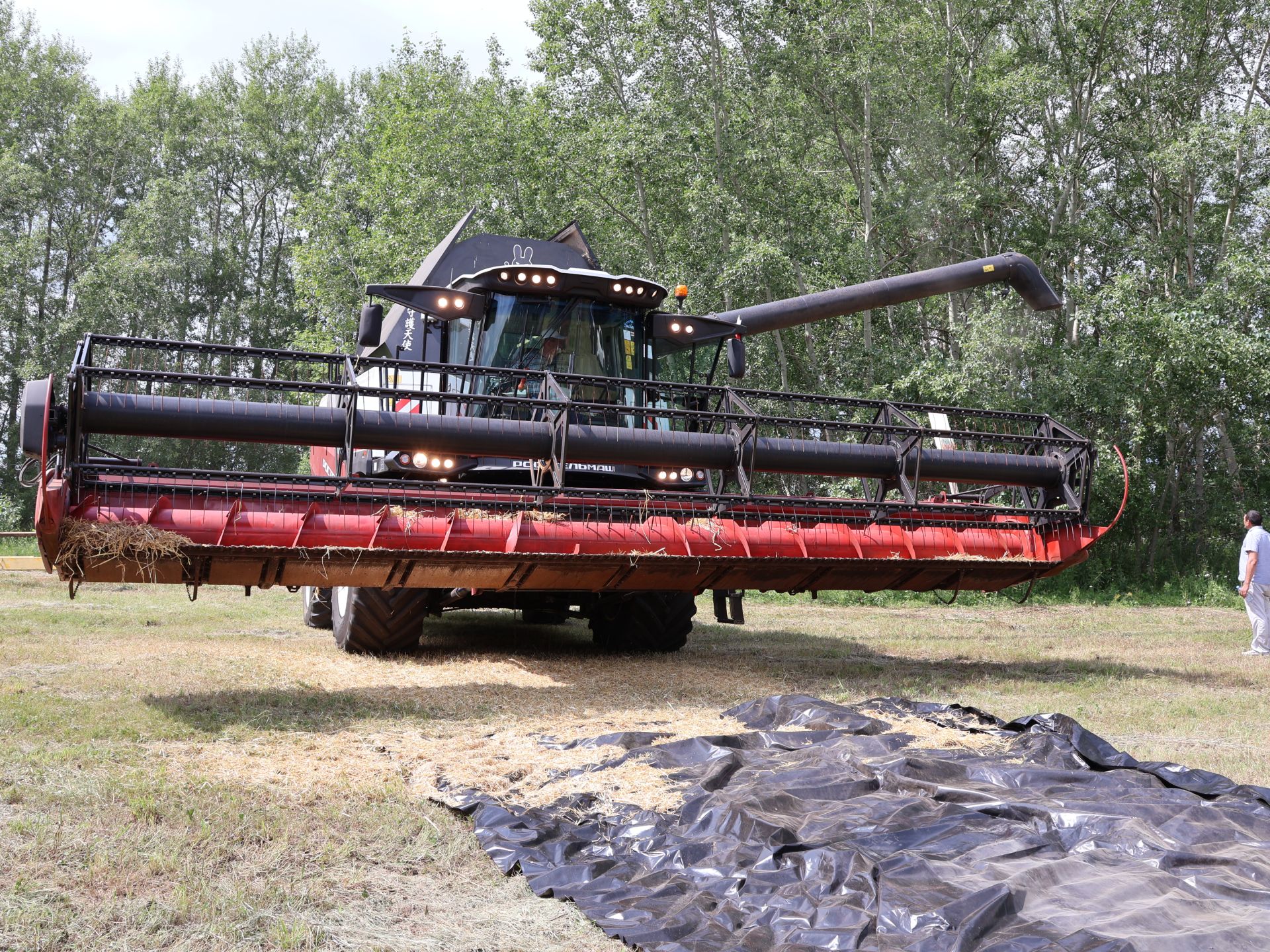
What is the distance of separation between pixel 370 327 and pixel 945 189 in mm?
17832

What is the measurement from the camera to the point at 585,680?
24.5 feet

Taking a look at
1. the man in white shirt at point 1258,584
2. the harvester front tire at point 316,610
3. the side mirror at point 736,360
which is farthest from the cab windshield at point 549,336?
the man in white shirt at point 1258,584

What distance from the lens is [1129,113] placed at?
74.9ft

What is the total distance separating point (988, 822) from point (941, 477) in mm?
4623

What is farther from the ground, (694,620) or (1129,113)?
(1129,113)

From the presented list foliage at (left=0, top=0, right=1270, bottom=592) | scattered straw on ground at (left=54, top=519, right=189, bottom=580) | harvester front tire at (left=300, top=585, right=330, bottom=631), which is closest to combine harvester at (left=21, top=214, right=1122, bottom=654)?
scattered straw on ground at (left=54, top=519, right=189, bottom=580)

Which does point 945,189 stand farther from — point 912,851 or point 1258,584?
point 912,851

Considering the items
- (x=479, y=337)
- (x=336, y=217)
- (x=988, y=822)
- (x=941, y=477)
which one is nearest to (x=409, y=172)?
(x=336, y=217)

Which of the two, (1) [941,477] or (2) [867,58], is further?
(2) [867,58]

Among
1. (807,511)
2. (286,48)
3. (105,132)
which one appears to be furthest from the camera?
(286,48)

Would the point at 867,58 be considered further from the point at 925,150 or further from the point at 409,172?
the point at 409,172

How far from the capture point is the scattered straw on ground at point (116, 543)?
18.3 ft

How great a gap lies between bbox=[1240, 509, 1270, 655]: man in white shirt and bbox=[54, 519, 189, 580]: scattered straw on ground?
961 centimetres

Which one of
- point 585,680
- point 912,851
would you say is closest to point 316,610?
point 585,680
